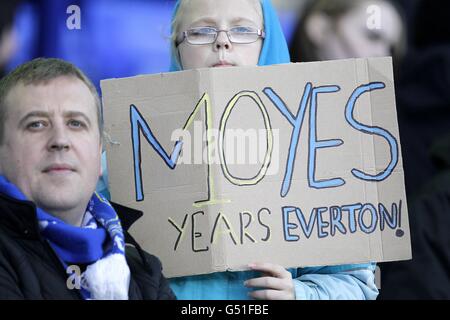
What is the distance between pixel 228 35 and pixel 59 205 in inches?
23.9

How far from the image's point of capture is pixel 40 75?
2512 mm

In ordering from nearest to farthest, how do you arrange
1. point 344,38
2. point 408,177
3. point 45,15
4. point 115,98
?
point 115,98, point 344,38, point 45,15, point 408,177

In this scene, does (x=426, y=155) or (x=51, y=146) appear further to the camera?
(x=426, y=155)

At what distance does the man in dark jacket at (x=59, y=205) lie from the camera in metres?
2.39

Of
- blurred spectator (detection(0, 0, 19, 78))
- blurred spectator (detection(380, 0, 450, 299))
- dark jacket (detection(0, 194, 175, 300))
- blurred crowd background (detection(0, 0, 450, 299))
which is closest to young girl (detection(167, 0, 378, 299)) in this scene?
blurred crowd background (detection(0, 0, 450, 299))

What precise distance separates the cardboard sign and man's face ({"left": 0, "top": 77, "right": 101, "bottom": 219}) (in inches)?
4.2

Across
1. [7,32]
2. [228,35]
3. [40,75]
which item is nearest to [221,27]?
[228,35]

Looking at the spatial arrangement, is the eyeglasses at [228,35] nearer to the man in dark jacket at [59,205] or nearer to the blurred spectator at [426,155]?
the man in dark jacket at [59,205]

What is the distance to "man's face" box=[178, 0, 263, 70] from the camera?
2650 mm

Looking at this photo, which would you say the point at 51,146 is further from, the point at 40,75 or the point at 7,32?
the point at 7,32

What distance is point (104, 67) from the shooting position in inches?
120
